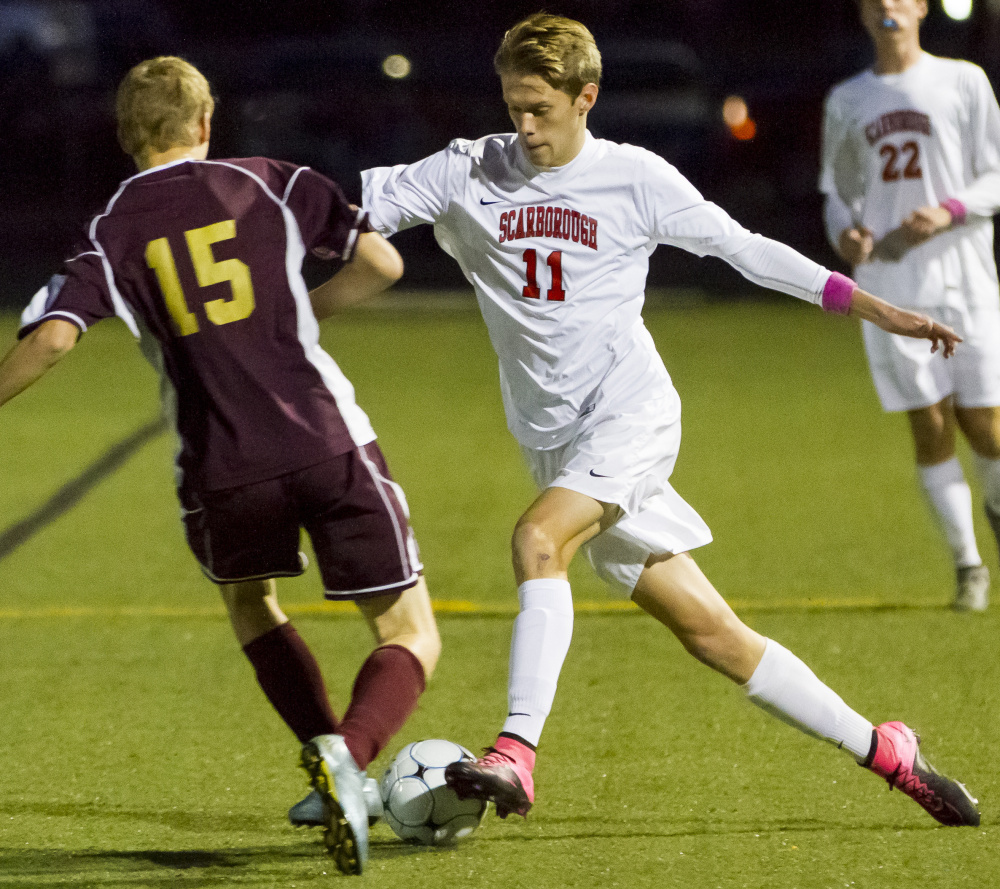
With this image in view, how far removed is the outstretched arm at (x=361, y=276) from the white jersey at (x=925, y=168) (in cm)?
254

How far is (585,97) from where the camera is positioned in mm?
3377

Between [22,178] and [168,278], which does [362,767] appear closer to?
[168,278]

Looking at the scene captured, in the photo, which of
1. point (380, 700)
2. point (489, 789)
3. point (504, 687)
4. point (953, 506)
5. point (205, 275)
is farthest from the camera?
point (953, 506)

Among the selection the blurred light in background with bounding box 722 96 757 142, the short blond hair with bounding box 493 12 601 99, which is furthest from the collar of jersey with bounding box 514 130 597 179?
the blurred light in background with bounding box 722 96 757 142

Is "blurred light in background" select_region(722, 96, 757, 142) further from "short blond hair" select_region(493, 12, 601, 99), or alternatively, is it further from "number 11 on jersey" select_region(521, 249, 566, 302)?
"number 11 on jersey" select_region(521, 249, 566, 302)

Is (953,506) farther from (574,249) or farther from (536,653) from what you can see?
(536,653)

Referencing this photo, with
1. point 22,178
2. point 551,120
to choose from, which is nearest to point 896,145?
point 551,120

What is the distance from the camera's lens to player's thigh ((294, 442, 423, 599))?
10.4 feet

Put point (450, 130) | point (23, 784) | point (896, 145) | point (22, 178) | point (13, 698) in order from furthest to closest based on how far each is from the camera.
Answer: point (22, 178)
point (450, 130)
point (896, 145)
point (13, 698)
point (23, 784)

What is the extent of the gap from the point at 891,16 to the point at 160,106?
117 inches

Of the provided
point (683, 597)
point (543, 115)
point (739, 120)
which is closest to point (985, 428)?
point (683, 597)

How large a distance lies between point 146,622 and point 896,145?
3.14m

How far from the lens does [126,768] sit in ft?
12.7

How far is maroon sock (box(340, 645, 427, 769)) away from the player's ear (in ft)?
4.15
